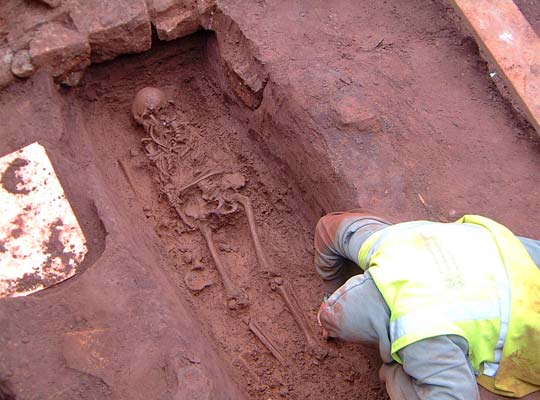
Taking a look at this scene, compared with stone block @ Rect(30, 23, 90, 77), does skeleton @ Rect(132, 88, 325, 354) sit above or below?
below

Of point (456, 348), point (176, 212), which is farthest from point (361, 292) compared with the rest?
point (176, 212)

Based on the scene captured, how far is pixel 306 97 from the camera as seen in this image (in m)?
4.03

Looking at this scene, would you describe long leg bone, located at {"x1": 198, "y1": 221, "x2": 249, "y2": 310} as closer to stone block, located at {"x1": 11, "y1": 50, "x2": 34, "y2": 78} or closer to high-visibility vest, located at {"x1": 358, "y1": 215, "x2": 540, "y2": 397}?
high-visibility vest, located at {"x1": 358, "y1": 215, "x2": 540, "y2": 397}

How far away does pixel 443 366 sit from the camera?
98.7 inches

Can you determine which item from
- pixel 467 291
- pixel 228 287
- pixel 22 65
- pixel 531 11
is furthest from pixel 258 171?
pixel 531 11

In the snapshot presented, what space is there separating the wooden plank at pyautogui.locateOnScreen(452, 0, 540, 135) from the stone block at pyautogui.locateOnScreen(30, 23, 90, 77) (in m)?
2.65

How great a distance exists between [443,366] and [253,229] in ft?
6.06

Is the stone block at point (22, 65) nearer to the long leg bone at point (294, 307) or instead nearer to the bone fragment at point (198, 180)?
the bone fragment at point (198, 180)

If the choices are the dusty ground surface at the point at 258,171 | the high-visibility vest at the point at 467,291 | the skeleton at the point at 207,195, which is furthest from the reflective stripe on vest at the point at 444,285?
the skeleton at the point at 207,195

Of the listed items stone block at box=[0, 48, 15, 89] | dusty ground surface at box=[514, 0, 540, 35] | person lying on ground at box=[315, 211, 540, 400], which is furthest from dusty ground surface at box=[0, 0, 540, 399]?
person lying on ground at box=[315, 211, 540, 400]

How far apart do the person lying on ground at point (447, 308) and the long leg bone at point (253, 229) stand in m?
1.15

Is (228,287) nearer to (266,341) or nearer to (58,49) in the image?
(266,341)

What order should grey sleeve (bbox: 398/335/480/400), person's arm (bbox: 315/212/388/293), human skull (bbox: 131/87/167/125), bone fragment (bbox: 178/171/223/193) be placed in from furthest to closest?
human skull (bbox: 131/87/167/125) → bone fragment (bbox: 178/171/223/193) → person's arm (bbox: 315/212/388/293) → grey sleeve (bbox: 398/335/480/400)

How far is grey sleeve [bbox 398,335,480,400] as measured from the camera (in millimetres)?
2492
